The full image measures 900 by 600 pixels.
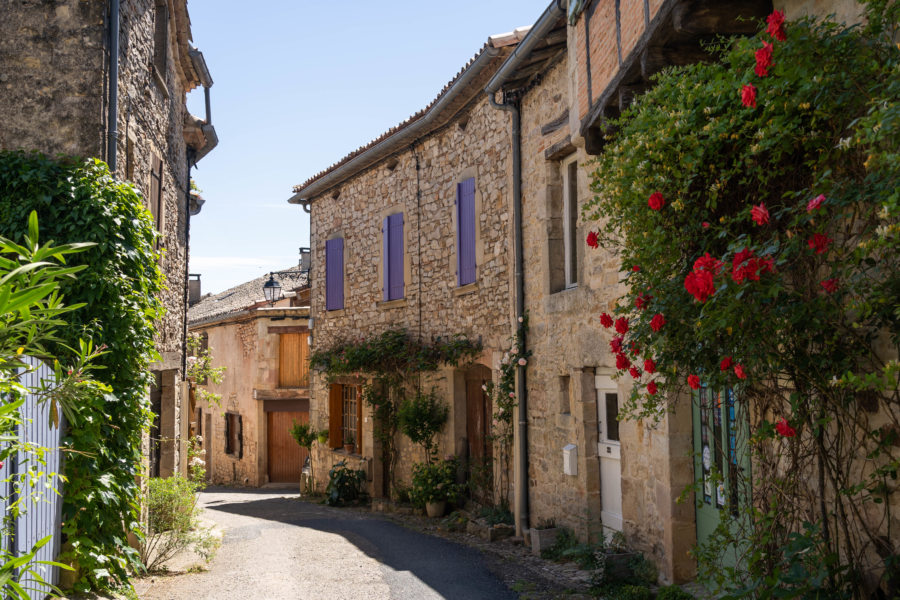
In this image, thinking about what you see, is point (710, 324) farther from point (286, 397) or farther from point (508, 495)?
point (286, 397)

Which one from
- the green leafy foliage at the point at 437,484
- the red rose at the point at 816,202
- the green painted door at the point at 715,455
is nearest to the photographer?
the red rose at the point at 816,202

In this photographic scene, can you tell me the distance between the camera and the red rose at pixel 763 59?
3043mm

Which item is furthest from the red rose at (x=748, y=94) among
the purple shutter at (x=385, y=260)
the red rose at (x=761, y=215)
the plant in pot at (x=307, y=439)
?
the plant in pot at (x=307, y=439)

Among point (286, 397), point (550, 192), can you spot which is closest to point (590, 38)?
point (550, 192)

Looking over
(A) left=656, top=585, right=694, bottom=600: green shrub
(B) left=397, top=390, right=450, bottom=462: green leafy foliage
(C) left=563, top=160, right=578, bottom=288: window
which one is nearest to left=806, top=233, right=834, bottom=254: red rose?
A: (A) left=656, top=585, right=694, bottom=600: green shrub

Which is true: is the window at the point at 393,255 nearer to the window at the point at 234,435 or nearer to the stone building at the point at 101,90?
the stone building at the point at 101,90

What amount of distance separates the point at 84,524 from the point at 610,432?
15.0 feet

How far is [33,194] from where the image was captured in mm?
6004

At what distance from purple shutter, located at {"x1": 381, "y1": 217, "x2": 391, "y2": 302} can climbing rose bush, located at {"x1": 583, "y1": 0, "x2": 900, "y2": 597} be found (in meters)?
8.81

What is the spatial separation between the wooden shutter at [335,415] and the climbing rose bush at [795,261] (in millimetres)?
11423

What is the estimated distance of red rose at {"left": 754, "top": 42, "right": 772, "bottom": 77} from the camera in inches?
120

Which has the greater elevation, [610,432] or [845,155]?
[845,155]

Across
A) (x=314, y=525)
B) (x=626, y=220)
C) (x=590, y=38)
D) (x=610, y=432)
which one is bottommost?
(x=314, y=525)

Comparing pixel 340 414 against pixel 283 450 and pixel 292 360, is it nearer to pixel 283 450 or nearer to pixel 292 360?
pixel 292 360
